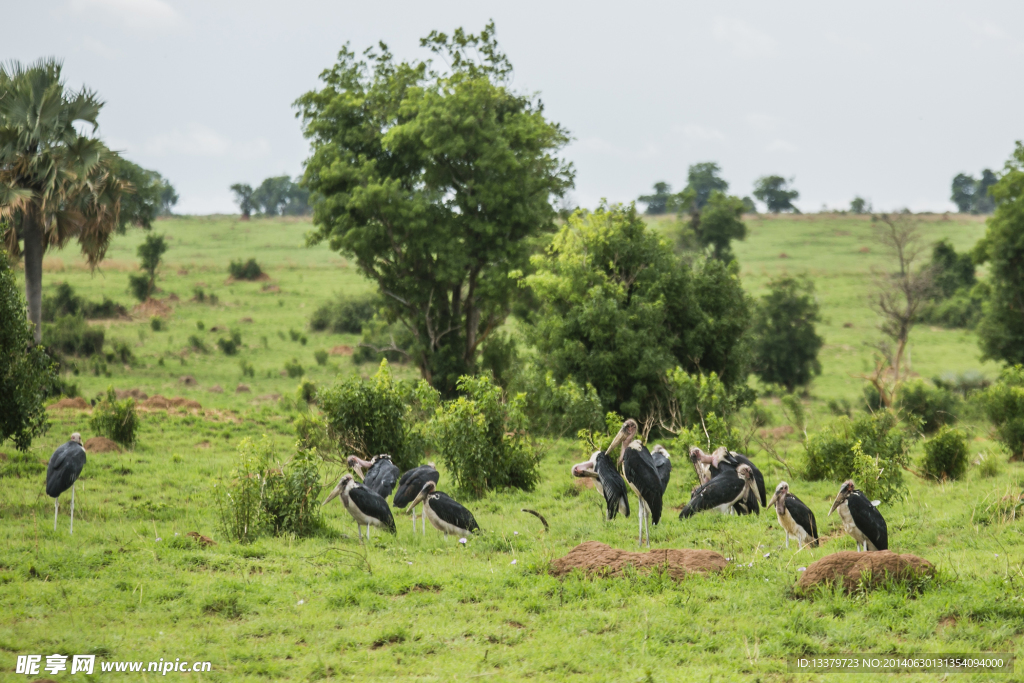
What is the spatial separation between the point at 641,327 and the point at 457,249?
27.1 ft

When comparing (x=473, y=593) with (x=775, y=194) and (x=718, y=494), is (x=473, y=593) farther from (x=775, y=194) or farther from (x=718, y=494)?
(x=775, y=194)

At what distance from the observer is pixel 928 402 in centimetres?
3156

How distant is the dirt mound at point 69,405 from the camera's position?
24.8 m

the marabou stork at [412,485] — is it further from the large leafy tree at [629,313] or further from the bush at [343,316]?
the bush at [343,316]

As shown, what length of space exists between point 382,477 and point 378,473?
28 centimetres

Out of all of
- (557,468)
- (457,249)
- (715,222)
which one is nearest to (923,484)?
(557,468)

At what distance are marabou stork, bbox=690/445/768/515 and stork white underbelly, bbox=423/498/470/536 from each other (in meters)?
4.57

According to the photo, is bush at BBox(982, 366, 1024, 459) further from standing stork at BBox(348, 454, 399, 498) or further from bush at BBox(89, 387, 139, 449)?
bush at BBox(89, 387, 139, 449)

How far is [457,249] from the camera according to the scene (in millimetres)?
29406

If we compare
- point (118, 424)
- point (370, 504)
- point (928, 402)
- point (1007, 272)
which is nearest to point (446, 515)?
point (370, 504)

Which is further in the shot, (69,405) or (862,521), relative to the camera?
(69,405)

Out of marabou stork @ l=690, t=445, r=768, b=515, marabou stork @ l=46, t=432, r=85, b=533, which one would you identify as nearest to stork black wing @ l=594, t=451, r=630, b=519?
marabou stork @ l=690, t=445, r=768, b=515

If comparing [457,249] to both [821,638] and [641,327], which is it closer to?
[641,327]

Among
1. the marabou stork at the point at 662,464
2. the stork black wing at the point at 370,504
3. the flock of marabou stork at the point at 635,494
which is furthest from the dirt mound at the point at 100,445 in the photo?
the marabou stork at the point at 662,464
